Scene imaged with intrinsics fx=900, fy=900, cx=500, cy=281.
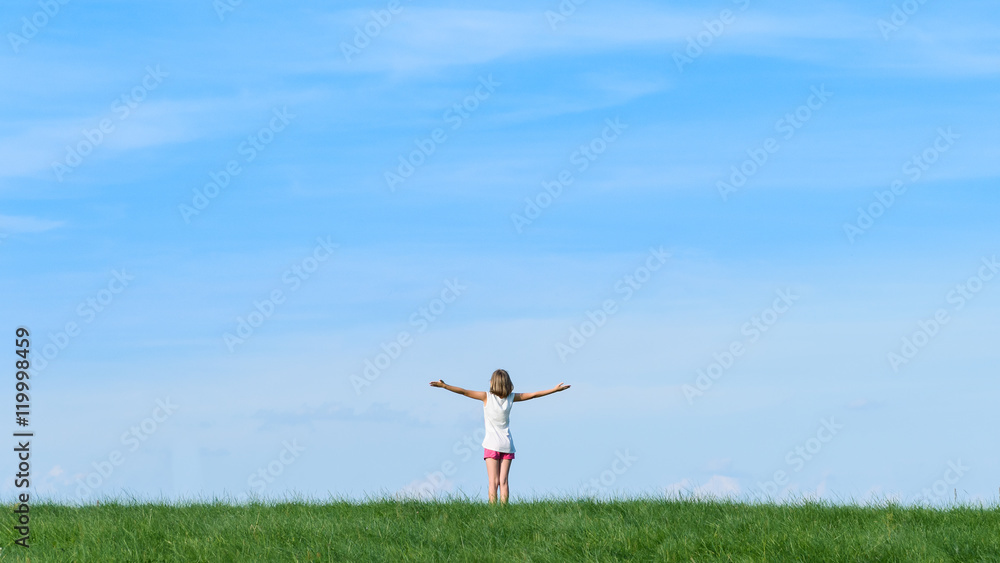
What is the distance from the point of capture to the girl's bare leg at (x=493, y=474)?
48.2ft

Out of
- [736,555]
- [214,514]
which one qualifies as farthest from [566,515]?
[214,514]

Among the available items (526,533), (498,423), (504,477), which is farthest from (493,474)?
Answer: (526,533)

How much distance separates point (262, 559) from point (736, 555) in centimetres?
576

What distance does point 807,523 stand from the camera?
1230 centimetres

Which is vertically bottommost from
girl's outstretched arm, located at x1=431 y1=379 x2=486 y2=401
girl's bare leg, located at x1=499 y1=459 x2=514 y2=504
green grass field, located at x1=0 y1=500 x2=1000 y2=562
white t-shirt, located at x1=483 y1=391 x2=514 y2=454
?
green grass field, located at x1=0 y1=500 x2=1000 y2=562

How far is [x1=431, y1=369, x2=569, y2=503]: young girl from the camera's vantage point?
48.4ft

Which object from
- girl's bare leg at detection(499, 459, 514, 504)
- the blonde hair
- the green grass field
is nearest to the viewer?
the green grass field

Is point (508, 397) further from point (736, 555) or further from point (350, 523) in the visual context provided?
point (736, 555)

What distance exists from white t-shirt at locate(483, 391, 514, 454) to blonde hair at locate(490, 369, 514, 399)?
0.09m

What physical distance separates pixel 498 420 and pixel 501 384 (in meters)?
0.60

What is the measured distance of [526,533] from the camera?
12.0m

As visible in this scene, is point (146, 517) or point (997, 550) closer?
point (997, 550)

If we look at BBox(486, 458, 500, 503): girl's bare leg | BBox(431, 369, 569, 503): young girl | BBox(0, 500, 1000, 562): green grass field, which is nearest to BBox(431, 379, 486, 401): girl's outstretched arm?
BBox(431, 369, 569, 503): young girl

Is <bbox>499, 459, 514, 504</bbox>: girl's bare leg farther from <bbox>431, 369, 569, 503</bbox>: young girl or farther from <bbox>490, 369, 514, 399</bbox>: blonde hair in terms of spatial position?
<bbox>490, 369, 514, 399</bbox>: blonde hair
